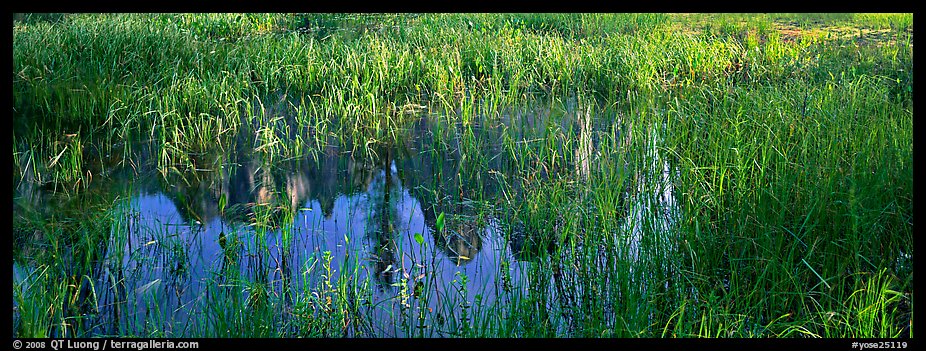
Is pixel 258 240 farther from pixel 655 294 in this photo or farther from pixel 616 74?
pixel 616 74

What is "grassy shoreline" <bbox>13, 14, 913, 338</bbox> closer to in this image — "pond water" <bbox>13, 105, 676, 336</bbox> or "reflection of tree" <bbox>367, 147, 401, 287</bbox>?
"pond water" <bbox>13, 105, 676, 336</bbox>

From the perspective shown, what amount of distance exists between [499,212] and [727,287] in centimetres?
134

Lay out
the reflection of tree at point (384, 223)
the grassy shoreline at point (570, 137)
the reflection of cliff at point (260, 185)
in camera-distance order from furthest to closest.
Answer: the reflection of cliff at point (260, 185) < the reflection of tree at point (384, 223) < the grassy shoreline at point (570, 137)

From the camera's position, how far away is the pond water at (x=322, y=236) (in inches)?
120

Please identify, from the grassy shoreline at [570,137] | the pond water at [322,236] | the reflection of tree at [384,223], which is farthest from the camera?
the reflection of tree at [384,223]

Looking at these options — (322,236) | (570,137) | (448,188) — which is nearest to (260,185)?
(322,236)

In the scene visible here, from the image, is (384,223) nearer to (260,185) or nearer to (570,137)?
(260,185)

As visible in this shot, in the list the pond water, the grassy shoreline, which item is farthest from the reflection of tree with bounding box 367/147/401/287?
the grassy shoreline

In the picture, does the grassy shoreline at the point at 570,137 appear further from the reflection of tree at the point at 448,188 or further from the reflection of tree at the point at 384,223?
the reflection of tree at the point at 384,223

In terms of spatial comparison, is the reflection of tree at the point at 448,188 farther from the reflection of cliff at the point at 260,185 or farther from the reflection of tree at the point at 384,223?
the reflection of cliff at the point at 260,185

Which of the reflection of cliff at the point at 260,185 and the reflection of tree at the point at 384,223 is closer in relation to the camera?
the reflection of tree at the point at 384,223

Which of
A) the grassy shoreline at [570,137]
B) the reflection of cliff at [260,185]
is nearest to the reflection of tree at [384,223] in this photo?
the reflection of cliff at [260,185]

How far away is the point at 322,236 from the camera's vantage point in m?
3.83

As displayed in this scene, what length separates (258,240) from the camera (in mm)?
3682
